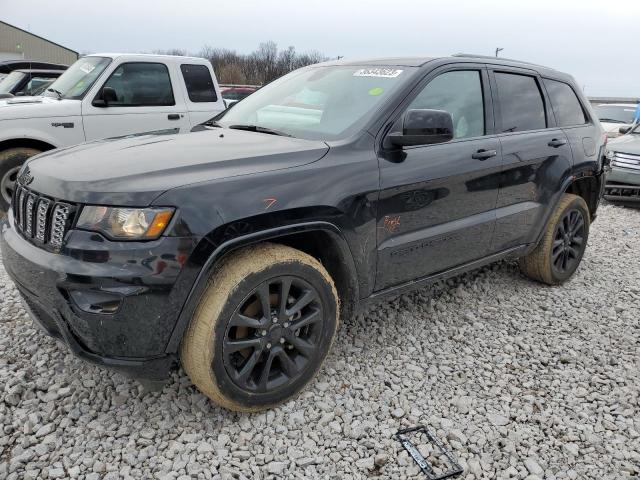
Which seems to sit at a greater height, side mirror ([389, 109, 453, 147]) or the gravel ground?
side mirror ([389, 109, 453, 147])

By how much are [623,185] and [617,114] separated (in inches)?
304

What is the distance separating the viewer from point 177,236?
211 cm

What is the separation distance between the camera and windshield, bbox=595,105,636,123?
1406 cm

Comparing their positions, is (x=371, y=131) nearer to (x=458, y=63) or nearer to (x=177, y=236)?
(x=458, y=63)

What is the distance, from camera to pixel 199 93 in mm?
6809

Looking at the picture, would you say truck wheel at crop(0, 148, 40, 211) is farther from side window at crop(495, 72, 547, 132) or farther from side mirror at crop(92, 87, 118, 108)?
side window at crop(495, 72, 547, 132)

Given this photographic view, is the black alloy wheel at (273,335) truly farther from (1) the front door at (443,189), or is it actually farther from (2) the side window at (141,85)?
(2) the side window at (141,85)

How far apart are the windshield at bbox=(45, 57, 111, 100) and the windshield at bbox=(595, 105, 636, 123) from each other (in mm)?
12790

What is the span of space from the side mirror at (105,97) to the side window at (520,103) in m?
4.40

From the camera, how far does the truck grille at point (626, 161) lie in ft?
26.0

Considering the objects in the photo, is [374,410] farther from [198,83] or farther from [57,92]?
[57,92]

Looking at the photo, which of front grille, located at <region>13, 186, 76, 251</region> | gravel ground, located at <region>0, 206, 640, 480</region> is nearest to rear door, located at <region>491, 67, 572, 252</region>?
gravel ground, located at <region>0, 206, 640, 480</region>

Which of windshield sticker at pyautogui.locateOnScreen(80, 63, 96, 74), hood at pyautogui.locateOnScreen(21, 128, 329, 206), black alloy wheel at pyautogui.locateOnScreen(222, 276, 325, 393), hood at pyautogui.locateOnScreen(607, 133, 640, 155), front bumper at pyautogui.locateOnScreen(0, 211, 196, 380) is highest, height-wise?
windshield sticker at pyautogui.locateOnScreen(80, 63, 96, 74)

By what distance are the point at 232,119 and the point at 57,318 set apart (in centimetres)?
179
